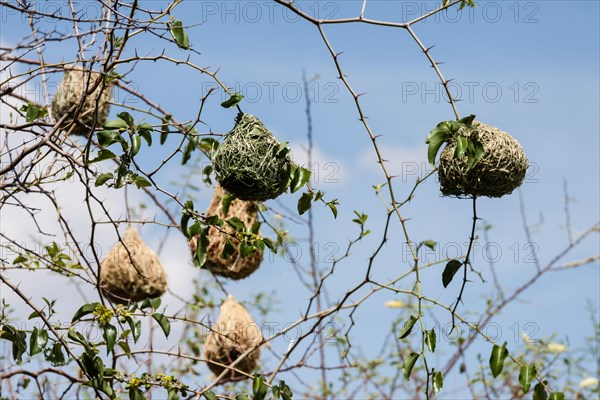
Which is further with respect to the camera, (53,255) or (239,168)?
(53,255)

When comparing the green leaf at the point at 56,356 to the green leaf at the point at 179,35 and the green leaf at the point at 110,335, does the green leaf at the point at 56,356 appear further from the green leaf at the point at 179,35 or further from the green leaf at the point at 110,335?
the green leaf at the point at 179,35

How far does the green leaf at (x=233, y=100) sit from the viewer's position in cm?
215

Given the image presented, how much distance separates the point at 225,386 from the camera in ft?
14.9

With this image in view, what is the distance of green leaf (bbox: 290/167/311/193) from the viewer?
220 centimetres

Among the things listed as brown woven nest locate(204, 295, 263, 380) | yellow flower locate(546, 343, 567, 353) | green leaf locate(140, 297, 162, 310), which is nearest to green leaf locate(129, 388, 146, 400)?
green leaf locate(140, 297, 162, 310)

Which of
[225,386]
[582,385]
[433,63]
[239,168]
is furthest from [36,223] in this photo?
A: [582,385]

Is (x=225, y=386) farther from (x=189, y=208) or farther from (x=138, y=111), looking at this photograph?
(x=189, y=208)

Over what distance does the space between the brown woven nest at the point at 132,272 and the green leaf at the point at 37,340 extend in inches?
55.5

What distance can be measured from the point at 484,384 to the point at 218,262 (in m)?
1.58

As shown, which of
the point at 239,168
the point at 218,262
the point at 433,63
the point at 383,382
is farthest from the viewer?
the point at 383,382

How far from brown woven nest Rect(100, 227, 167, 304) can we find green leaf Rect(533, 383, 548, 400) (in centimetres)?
197

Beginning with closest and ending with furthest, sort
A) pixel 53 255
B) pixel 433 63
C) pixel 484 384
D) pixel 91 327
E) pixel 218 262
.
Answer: pixel 433 63
pixel 91 327
pixel 53 255
pixel 218 262
pixel 484 384

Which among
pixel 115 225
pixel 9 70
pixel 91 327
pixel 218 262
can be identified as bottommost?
pixel 91 327

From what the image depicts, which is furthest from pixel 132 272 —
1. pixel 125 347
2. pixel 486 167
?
pixel 486 167
